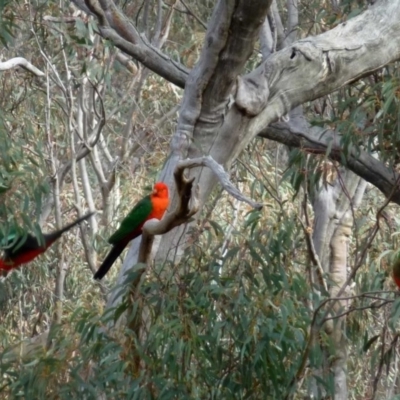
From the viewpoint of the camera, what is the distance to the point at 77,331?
352cm

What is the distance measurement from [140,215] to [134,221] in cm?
7

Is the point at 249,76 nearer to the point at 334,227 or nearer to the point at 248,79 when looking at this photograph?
the point at 248,79

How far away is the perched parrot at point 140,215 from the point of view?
377 centimetres

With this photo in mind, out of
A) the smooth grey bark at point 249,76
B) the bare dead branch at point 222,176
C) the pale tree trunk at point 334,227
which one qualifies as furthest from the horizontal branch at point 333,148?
the bare dead branch at point 222,176

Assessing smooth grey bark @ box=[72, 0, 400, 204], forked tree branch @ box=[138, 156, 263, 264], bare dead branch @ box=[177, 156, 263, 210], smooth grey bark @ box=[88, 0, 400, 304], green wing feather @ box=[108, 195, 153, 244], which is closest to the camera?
bare dead branch @ box=[177, 156, 263, 210]

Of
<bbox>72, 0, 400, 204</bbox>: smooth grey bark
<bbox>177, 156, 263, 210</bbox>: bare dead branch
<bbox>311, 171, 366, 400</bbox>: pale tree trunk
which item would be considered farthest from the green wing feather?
<bbox>311, 171, 366, 400</bbox>: pale tree trunk

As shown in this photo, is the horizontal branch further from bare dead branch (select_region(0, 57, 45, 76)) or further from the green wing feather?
bare dead branch (select_region(0, 57, 45, 76))

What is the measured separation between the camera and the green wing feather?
389cm

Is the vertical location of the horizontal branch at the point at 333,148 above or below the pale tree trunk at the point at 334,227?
below

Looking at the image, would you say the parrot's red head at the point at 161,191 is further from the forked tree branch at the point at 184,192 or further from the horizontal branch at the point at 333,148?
the horizontal branch at the point at 333,148

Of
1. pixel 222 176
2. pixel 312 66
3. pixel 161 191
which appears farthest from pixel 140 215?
pixel 222 176

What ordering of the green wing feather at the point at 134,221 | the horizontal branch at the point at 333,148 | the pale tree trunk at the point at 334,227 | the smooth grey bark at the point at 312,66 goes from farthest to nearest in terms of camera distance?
the pale tree trunk at the point at 334,227
the horizontal branch at the point at 333,148
the green wing feather at the point at 134,221
the smooth grey bark at the point at 312,66

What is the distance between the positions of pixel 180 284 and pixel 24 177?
67 cm

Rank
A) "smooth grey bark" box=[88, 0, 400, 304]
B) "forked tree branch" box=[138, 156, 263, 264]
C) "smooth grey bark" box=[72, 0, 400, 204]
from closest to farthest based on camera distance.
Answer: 1. "forked tree branch" box=[138, 156, 263, 264]
2. "smooth grey bark" box=[88, 0, 400, 304]
3. "smooth grey bark" box=[72, 0, 400, 204]
